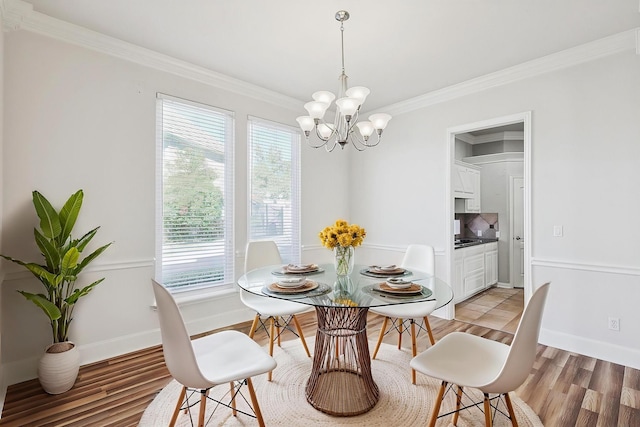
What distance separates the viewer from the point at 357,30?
8.45ft

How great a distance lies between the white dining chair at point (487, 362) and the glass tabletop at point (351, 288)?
11.4 inches

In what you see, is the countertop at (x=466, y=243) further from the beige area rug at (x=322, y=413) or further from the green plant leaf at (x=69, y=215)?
the green plant leaf at (x=69, y=215)

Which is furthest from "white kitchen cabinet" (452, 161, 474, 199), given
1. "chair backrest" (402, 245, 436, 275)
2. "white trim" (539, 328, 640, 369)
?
"white trim" (539, 328, 640, 369)

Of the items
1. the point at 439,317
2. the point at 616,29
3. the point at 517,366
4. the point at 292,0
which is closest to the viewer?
the point at 517,366

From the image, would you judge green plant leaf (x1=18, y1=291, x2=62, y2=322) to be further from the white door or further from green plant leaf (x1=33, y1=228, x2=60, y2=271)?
the white door

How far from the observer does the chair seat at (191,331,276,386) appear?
158 cm

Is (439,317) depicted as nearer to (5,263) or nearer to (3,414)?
(3,414)

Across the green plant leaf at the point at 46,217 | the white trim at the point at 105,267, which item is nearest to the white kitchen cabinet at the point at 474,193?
the white trim at the point at 105,267

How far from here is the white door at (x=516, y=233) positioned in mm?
5520

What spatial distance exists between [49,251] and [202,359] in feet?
4.85

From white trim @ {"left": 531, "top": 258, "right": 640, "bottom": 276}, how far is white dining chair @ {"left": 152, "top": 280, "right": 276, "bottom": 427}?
9.40 feet

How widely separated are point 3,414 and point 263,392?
5.29 feet

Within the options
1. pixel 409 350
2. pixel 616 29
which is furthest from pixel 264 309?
pixel 616 29

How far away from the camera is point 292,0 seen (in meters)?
2.22
